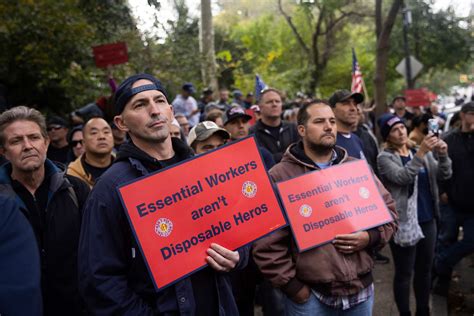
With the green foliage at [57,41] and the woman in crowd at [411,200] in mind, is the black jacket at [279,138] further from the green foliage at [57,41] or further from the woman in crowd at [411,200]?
the green foliage at [57,41]

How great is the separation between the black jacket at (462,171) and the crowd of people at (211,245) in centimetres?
1

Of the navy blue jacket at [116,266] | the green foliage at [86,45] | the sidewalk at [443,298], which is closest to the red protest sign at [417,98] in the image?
the green foliage at [86,45]

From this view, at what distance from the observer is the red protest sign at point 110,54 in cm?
782

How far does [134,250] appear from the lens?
2111 mm

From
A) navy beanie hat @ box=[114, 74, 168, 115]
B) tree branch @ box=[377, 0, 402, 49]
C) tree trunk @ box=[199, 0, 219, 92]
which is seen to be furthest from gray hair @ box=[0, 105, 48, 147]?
tree trunk @ box=[199, 0, 219, 92]

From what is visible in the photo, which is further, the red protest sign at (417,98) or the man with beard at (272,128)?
the red protest sign at (417,98)

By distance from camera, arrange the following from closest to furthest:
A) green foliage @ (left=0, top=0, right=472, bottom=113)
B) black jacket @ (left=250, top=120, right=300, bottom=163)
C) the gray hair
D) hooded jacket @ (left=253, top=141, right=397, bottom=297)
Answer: hooded jacket @ (left=253, top=141, right=397, bottom=297) → the gray hair → black jacket @ (left=250, top=120, right=300, bottom=163) → green foliage @ (left=0, top=0, right=472, bottom=113)

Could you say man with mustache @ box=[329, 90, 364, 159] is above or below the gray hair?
below

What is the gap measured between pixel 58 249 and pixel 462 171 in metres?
4.06

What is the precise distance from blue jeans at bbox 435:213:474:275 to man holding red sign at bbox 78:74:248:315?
3.36 metres

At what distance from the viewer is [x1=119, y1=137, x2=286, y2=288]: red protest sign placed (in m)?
2.06

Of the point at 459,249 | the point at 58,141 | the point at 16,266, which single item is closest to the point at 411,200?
the point at 459,249

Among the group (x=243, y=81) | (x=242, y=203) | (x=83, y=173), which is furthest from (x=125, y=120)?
(x=243, y=81)

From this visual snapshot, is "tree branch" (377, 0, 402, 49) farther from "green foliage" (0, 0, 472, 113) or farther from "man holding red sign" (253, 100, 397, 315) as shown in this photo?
"man holding red sign" (253, 100, 397, 315)
